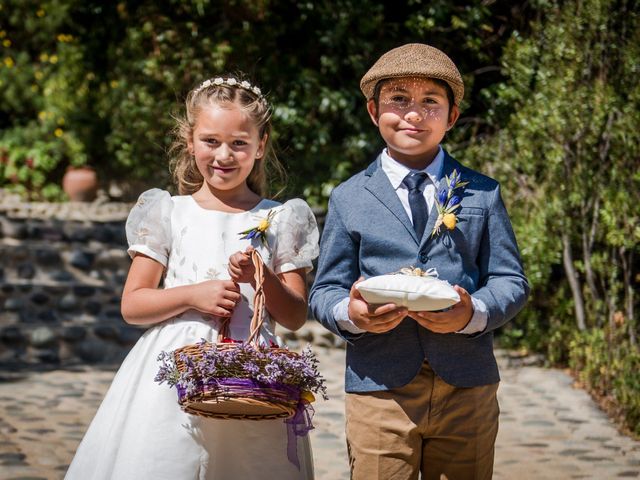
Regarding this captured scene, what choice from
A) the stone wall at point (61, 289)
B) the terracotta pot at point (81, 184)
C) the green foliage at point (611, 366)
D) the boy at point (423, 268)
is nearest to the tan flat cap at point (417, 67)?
the boy at point (423, 268)

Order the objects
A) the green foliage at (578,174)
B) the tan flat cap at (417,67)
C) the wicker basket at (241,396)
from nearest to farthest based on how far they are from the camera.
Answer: the wicker basket at (241,396), the tan flat cap at (417,67), the green foliage at (578,174)

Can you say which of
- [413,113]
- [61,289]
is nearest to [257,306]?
[413,113]

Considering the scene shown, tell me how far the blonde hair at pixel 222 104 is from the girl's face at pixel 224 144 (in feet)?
0.12

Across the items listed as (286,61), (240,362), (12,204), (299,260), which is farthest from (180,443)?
(12,204)

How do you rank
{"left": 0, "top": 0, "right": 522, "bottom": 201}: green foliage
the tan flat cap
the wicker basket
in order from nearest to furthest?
the wicker basket
the tan flat cap
{"left": 0, "top": 0, "right": 522, "bottom": 201}: green foliage

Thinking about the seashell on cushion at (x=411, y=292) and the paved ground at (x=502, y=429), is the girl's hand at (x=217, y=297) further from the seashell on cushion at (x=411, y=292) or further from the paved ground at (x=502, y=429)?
the paved ground at (x=502, y=429)

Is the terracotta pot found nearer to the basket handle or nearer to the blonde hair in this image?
the blonde hair

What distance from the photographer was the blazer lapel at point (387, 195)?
7.22ft

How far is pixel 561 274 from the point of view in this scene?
23.0 ft

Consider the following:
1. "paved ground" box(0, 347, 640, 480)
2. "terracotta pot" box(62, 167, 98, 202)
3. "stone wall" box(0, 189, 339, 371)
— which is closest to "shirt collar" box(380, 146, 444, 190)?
"paved ground" box(0, 347, 640, 480)

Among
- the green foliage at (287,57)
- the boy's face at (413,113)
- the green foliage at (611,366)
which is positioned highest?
the green foliage at (287,57)

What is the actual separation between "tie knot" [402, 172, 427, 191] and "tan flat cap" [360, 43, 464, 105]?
22 centimetres

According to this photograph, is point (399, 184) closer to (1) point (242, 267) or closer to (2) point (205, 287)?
(1) point (242, 267)

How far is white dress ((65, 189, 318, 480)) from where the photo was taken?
241 cm
